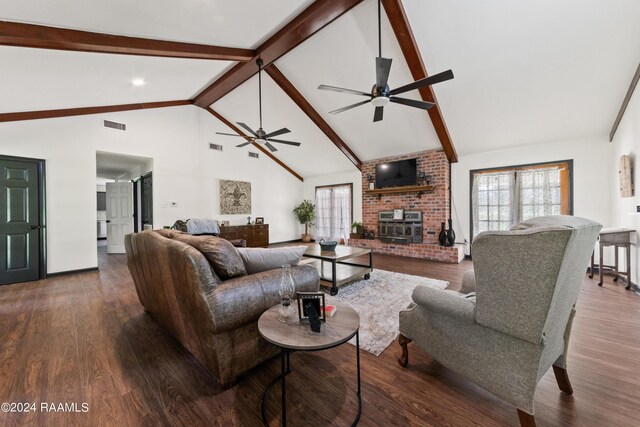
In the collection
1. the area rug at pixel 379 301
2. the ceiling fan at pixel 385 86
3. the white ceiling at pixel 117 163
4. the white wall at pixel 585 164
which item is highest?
the ceiling fan at pixel 385 86

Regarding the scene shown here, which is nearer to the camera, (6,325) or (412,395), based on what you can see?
(412,395)

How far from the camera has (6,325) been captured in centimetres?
243

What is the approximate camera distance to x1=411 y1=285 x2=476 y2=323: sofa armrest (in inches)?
52.0

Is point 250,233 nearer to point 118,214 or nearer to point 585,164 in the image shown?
point 118,214

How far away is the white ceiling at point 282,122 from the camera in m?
5.45

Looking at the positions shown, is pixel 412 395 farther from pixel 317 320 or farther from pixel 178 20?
pixel 178 20

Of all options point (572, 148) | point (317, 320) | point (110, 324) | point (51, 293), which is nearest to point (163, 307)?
point (110, 324)

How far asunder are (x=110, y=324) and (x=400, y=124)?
5.58 metres

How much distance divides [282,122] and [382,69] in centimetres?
400

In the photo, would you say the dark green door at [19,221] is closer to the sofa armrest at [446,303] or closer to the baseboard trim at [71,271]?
the baseboard trim at [71,271]

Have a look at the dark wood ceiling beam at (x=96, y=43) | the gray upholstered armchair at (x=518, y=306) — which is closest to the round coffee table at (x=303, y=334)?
the gray upholstered armchair at (x=518, y=306)

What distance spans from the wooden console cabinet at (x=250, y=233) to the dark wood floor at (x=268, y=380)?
3875 millimetres

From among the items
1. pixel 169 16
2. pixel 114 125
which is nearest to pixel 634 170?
pixel 169 16

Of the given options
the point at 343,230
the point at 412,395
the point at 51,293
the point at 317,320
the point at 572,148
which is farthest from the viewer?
the point at 343,230
